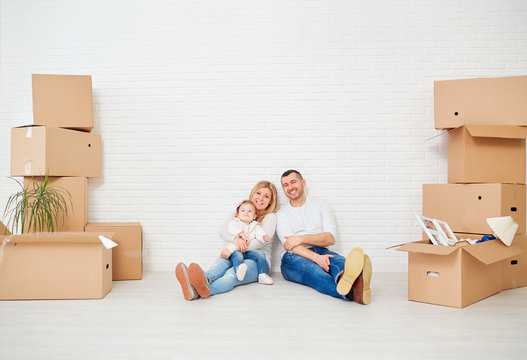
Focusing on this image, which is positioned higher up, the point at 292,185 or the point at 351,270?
the point at 292,185

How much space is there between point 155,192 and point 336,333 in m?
2.09

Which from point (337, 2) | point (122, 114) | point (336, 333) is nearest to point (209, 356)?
point (336, 333)

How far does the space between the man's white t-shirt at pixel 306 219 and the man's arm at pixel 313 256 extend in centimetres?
20

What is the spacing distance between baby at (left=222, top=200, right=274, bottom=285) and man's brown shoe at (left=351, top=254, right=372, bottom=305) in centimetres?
73

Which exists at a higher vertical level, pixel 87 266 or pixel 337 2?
pixel 337 2

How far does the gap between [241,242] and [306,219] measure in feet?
1.95

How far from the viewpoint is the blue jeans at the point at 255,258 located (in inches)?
109

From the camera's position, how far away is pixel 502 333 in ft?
6.01

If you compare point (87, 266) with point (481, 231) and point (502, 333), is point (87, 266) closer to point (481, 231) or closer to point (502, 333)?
point (502, 333)

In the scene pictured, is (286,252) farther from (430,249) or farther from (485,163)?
(485,163)

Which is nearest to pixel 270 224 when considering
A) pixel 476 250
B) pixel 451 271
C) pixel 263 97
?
pixel 263 97

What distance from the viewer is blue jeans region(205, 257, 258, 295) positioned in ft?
8.30

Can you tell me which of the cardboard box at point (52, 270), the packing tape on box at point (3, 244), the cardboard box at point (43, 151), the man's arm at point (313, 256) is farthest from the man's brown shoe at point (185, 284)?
the cardboard box at point (43, 151)

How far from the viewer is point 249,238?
291 centimetres
